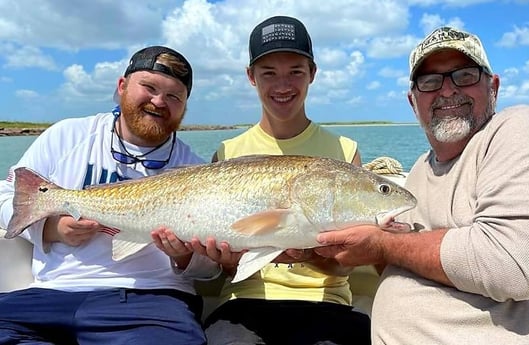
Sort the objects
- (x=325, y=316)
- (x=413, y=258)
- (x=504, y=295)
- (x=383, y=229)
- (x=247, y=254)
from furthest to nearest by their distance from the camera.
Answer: (x=325, y=316), (x=247, y=254), (x=383, y=229), (x=413, y=258), (x=504, y=295)

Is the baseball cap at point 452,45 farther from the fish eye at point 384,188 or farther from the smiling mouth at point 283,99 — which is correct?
the smiling mouth at point 283,99

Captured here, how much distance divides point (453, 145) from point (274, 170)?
1062mm

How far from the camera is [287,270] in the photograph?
3.94m

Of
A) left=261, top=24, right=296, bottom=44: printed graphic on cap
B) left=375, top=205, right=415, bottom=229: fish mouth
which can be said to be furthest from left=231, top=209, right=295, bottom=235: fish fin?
left=261, top=24, right=296, bottom=44: printed graphic on cap

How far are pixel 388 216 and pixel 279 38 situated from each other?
177 cm

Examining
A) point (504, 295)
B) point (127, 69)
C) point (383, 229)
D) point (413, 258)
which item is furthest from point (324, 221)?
point (127, 69)

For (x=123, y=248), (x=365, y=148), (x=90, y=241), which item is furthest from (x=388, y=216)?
(x=365, y=148)

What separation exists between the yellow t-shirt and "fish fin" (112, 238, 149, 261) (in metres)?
0.85

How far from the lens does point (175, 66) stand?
412cm

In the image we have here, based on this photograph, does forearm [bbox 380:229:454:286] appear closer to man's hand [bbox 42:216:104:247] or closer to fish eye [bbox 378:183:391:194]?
fish eye [bbox 378:183:391:194]

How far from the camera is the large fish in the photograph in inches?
125

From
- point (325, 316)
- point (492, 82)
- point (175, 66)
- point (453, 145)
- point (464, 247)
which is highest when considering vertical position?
point (175, 66)

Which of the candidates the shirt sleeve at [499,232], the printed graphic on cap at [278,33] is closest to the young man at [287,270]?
the printed graphic on cap at [278,33]

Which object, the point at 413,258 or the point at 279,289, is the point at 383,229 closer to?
the point at 413,258
